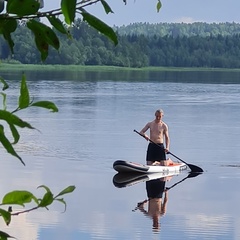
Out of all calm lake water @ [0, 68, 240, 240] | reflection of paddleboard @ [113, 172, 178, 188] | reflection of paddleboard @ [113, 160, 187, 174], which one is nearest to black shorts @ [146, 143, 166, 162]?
reflection of paddleboard @ [113, 160, 187, 174]

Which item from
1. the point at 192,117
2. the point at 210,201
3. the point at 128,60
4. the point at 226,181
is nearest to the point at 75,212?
the point at 210,201

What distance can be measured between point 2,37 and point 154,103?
4743cm

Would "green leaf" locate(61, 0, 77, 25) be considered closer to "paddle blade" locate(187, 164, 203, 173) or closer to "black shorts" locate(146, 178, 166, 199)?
"black shorts" locate(146, 178, 166, 199)

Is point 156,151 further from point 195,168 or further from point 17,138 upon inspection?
point 17,138

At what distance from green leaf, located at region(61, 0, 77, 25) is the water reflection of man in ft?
41.7

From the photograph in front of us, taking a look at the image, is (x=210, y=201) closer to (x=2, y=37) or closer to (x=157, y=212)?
(x=157, y=212)

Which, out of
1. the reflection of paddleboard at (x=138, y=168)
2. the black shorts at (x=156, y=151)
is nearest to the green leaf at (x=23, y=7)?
the black shorts at (x=156, y=151)

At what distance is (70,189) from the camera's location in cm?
167

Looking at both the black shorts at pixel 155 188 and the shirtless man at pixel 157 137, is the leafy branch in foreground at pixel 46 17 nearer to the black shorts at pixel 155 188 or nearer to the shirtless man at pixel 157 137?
the black shorts at pixel 155 188

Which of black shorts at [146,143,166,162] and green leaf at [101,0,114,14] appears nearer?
green leaf at [101,0,114,14]

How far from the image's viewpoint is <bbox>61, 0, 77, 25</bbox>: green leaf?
1519 mm

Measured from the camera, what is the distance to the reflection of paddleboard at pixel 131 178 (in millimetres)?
18688

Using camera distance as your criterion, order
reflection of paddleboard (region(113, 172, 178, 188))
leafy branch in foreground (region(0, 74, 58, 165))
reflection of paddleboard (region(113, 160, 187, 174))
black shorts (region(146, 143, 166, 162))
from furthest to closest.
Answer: reflection of paddleboard (region(113, 172, 178, 188)) < reflection of paddleboard (region(113, 160, 187, 174)) < black shorts (region(146, 143, 166, 162)) < leafy branch in foreground (region(0, 74, 58, 165))

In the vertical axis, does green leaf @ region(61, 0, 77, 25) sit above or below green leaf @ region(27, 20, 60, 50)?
above
